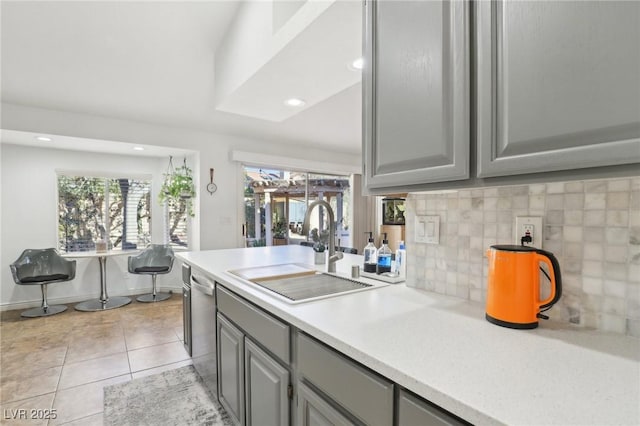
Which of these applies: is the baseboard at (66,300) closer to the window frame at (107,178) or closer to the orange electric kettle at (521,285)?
the window frame at (107,178)

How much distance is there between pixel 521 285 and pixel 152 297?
4849 millimetres

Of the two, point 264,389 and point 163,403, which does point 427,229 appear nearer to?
point 264,389

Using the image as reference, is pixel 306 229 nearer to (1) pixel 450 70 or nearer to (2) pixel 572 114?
(1) pixel 450 70

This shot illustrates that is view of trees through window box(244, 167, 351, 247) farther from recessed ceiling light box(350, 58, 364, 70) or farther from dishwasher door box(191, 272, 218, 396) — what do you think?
recessed ceiling light box(350, 58, 364, 70)

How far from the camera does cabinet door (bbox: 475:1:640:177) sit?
0.64 metres

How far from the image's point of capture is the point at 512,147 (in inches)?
32.0

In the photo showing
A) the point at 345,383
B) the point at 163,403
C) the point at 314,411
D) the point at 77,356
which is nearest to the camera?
the point at 345,383

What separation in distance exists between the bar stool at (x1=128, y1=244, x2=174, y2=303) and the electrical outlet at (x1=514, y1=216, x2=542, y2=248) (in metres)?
4.45

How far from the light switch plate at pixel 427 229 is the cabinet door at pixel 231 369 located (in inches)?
38.2

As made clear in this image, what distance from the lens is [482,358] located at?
764mm

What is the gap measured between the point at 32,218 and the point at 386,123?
5.06m

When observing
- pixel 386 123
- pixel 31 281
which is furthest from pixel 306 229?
pixel 31 281

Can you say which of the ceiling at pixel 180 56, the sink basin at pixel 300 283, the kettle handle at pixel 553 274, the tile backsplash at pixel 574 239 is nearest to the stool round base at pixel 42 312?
the ceiling at pixel 180 56

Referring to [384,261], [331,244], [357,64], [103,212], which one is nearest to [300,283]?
[331,244]
